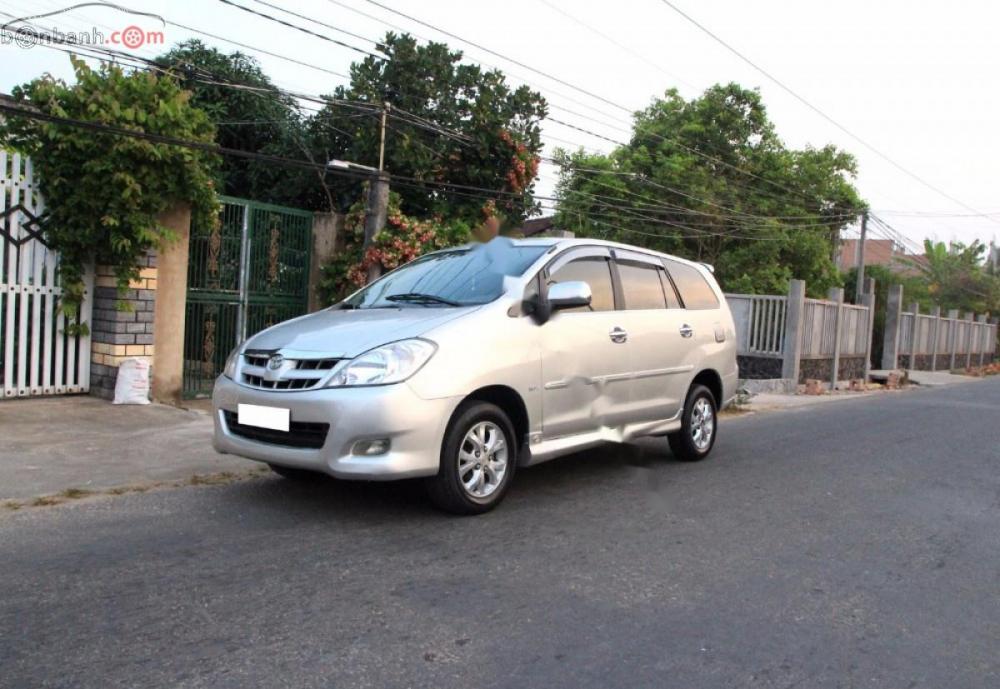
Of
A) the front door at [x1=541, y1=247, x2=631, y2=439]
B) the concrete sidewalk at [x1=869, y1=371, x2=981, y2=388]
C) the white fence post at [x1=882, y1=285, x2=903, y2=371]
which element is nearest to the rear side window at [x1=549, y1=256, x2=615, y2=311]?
the front door at [x1=541, y1=247, x2=631, y2=439]

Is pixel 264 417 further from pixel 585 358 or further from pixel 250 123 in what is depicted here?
pixel 250 123

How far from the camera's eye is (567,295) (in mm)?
5297

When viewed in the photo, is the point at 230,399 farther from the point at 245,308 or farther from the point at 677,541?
the point at 245,308

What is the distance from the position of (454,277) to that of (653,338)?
67.0 inches

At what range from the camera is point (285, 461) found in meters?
4.71

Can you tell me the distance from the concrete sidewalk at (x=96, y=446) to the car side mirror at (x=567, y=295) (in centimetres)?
273

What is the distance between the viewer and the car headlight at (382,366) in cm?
454

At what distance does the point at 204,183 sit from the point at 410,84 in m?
9.07

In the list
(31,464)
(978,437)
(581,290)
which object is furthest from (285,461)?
(978,437)

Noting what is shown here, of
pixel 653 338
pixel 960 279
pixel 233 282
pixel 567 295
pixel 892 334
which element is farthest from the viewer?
pixel 960 279

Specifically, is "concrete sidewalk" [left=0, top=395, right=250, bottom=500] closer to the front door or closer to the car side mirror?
the front door

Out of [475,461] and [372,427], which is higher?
[372,427]

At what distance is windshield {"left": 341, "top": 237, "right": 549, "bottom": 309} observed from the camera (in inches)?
214

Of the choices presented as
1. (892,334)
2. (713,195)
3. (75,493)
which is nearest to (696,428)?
(75,493)
